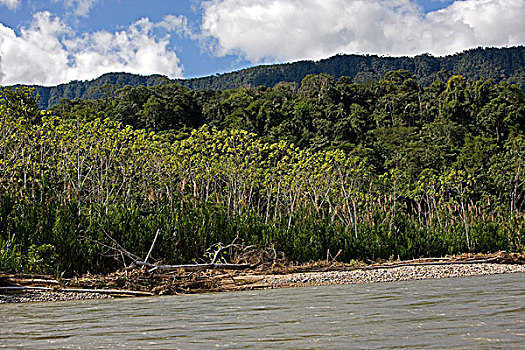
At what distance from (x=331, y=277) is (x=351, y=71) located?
385 feet

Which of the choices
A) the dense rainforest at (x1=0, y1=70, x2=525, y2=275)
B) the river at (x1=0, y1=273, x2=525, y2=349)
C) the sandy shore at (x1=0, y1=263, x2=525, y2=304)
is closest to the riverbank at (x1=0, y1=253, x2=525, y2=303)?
the sandy shore at (x1=0, y1=263, x2=525, y2=304)

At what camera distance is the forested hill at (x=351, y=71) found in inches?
4038

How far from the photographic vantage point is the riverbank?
7090 mm

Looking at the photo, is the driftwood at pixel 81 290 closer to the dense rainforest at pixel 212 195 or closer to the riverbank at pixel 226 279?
the riverbank at pixel 226 279

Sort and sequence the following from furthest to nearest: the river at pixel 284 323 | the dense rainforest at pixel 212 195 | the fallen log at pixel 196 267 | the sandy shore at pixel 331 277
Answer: the dense rainforest at pixel 212 195 < the fallen log at pixel 196 267 < the sandy shore at pixel 331 277 < the river at pixel 284 323

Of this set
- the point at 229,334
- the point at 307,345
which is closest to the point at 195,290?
the point at 229,334

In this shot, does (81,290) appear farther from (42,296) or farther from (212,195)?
(212,195)

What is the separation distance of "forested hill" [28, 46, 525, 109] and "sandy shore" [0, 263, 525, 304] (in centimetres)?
8925

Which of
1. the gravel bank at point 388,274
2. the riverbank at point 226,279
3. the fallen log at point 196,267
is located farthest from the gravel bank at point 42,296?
the gravel bank at point 388,274

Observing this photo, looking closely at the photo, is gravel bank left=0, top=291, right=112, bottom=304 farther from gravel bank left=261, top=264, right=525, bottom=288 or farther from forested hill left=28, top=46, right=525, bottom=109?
forested hill left=28, top=46, right=525, bottom=109

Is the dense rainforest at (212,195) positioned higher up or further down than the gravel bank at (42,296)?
higher up

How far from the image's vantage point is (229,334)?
364 cm

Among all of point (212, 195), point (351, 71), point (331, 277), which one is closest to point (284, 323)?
point (331, 277)

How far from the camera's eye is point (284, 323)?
409 centimetres
